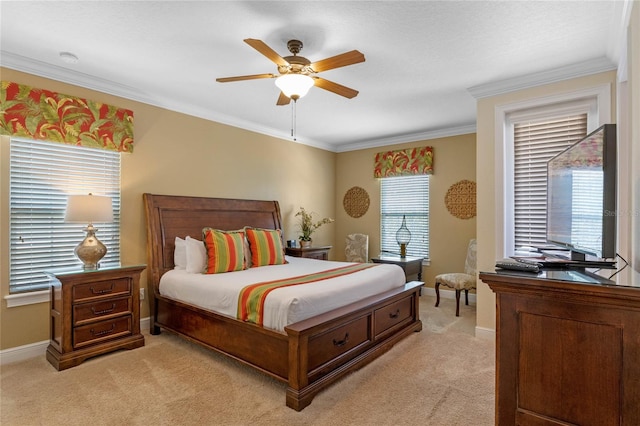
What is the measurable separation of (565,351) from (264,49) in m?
2.29

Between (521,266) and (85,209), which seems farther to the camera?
(85,209)

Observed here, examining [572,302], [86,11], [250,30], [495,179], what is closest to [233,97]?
[250,30]

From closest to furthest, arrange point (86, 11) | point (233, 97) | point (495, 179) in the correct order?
1. point (86, 11)
2. point (495, 179)
3. point (233, 97)

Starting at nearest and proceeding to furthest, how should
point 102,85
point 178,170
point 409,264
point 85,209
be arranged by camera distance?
point 85,209, point 102,85, point 178,170, point 409,264

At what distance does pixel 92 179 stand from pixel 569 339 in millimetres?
3987

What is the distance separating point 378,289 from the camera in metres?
3.30

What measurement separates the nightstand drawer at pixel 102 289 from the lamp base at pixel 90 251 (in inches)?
7.3

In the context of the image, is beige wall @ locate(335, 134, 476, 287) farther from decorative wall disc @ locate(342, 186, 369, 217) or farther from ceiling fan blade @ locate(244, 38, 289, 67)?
ceiling fan blade @ locate(244, 38, 289, 67)

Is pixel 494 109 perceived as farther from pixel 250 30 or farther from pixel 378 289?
pixel 250 30

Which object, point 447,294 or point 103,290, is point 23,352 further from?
point 447,294

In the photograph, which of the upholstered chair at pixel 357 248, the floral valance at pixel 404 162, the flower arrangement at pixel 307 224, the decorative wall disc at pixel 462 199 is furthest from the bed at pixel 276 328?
the floral valance at pixel 404 162

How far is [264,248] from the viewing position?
402 centimetres

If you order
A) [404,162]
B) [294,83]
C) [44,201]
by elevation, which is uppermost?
[294,83]

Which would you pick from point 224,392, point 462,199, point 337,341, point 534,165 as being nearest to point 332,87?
point 337,341
